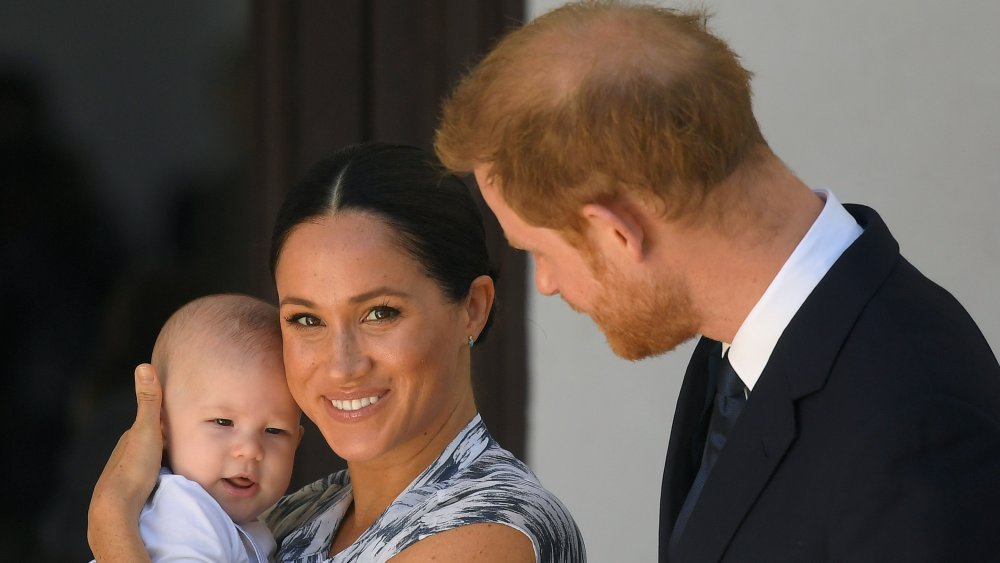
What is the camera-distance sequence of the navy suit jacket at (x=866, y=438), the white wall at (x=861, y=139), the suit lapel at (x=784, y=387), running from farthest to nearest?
the white wall at (x=861, y=139) < the suit lapel at (x=784, y=387) < the navy suit jacket at (x=866, y=438)

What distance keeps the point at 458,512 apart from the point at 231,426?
0.53m

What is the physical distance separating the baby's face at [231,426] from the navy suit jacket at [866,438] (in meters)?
0.85

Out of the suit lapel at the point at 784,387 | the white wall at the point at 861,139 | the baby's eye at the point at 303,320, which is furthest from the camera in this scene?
the white wall at the point at 861,139

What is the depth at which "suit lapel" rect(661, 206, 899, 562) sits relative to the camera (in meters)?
1.42

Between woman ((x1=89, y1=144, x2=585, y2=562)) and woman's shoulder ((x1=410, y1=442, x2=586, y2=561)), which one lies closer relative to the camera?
woman's shoulder ((x1=410, y1=442, x2=586, y2=561))

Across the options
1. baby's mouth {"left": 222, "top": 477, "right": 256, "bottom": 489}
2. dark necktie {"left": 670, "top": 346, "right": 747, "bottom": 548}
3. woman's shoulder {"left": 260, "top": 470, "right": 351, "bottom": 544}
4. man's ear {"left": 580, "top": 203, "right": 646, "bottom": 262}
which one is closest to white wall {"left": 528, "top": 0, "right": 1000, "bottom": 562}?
woman's shoulder {"left": 260, "top": 470, "right": 351, "bottom": 544}

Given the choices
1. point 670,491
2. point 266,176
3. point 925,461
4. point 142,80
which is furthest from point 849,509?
point 142,80

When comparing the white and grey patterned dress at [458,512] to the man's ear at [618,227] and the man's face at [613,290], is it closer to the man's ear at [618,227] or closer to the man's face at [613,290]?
the man's face at [613,290]

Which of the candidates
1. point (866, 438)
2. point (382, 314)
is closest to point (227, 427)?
point (382, 314)

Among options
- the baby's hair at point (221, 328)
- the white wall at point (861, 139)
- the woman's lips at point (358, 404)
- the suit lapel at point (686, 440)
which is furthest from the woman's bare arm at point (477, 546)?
the white wall at point (861, 139)

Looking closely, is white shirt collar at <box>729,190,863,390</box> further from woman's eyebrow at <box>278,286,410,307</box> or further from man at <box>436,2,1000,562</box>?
woman's eyebrow at <box>278,286,410,307</box>

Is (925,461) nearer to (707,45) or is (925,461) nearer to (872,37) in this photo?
(707,45)

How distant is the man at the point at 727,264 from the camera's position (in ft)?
4.42

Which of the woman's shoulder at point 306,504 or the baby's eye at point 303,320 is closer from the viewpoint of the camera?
the baby's eye at point 303,320
